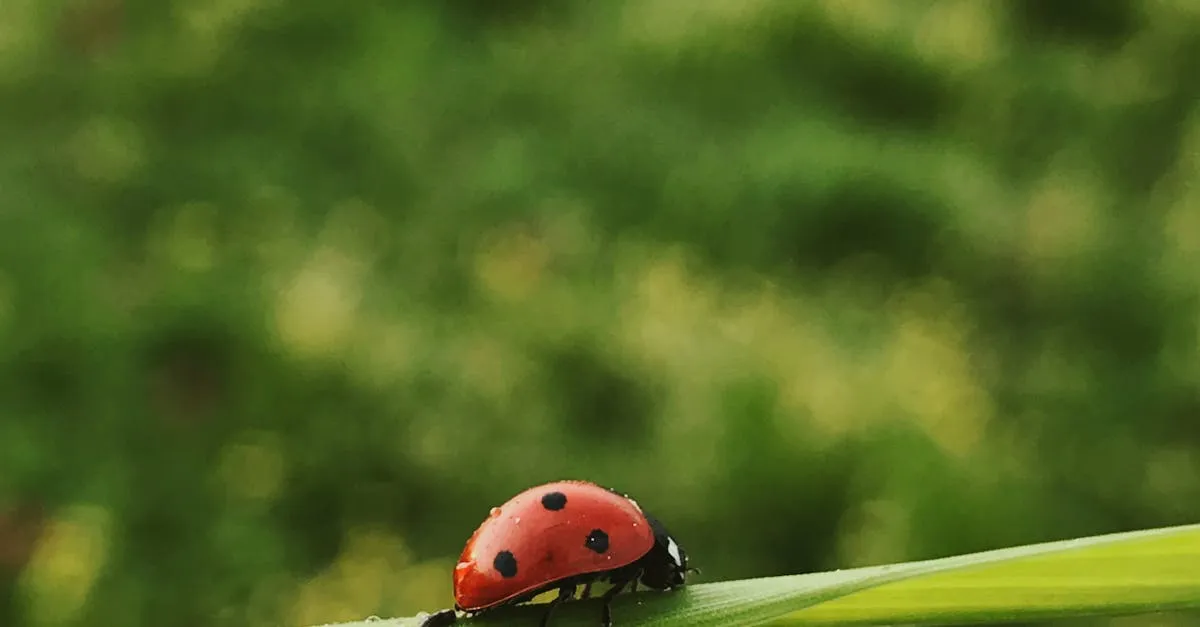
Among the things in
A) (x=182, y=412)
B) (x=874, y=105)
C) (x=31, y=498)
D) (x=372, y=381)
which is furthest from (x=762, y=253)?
(x=31, y=498)

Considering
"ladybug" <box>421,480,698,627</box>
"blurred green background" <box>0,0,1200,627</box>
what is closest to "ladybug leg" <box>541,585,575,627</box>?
"ladybug" <box>421,480,698,627</box>

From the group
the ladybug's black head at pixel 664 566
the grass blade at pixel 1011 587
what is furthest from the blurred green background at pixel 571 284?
the grass blade at pixel 1011 587

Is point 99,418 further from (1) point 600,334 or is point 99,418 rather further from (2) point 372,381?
(1) point 600,334

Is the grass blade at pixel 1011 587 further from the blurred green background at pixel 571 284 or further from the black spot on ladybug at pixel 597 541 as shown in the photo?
the blurred green background at pixel 571 284

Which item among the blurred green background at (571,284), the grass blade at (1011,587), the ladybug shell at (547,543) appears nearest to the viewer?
the grass blade at (1011,587)

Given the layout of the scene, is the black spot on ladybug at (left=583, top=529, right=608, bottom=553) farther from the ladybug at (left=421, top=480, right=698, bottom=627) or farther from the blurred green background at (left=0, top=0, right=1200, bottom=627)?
the blurred green background at (left=0, top=0, right=1200, bottom=627)

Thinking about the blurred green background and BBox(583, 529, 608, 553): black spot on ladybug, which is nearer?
BBox(583, 529, 608, 553): black spot on ladybug

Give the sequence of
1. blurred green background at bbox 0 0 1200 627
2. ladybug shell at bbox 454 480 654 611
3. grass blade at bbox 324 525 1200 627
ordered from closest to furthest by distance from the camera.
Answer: grass blade at bbox 324 525 1200 627
ladybug shell at bbox 454 480 654 611
blurred green background at bbox 0 0 1200 627
